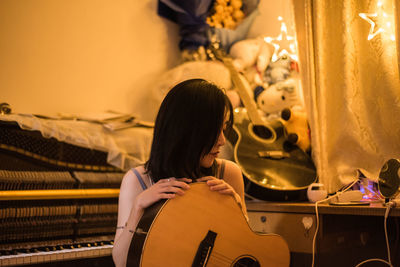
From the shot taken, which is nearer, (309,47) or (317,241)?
(317,241)

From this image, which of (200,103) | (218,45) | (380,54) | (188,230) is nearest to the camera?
(188,230)

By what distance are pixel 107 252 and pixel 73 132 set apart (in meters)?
0.69

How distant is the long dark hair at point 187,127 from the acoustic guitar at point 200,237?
14cm

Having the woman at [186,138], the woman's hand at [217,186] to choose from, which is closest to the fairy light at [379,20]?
the woman at [186,138]

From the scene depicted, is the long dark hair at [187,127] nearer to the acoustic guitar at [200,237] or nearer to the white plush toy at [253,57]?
the acoustic guitar at [200,237]

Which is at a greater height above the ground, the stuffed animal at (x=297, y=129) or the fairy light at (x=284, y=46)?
the fairy light at (x=284, y=46)

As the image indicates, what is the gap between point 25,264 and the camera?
1.75 meters

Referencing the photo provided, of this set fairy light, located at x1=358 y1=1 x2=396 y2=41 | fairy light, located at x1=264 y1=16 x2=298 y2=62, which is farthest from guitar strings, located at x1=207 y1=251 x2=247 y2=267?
fairy light, located at x1=264 y1=16 x2=298 y2=62

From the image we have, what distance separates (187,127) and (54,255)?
1.01 m

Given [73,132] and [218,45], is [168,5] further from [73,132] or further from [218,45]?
[73,132]

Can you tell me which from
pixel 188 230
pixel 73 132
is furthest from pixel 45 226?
pixel 188 230

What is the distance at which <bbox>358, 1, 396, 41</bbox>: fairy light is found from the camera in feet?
5.96

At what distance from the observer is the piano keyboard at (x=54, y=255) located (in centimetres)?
171

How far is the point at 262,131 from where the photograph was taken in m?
2.28
